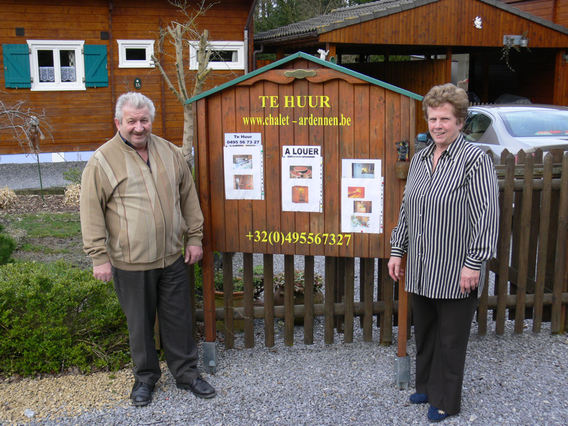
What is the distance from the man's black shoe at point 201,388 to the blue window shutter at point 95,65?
12.6 metres

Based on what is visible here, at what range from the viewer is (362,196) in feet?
12.4

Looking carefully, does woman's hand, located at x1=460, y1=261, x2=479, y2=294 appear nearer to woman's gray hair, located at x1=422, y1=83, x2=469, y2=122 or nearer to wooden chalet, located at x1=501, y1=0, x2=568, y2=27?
woman's gray hair, located at x1=422, y1=83, x2=469, y2=122

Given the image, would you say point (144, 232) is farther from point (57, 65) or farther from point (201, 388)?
point (57, 65)

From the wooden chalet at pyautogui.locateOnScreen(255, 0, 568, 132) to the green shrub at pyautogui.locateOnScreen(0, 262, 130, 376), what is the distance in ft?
36.9

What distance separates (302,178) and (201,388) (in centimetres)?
144

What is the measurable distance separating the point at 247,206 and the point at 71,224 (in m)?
5.45

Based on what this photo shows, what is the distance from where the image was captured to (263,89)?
3846 millimetres

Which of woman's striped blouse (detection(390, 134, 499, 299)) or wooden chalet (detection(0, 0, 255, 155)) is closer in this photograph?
woman's striped blouse (detection(390, 134, 499, 299))

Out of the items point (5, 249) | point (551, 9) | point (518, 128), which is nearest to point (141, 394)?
point (5, 249)

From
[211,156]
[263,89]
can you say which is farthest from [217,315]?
[263,89]

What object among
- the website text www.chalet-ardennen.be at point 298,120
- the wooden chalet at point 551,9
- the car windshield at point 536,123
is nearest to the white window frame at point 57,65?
the car windshield at point 536,123

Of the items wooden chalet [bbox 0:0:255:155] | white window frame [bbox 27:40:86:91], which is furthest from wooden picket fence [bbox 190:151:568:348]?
white window frame [bbox 27:40:86:91]

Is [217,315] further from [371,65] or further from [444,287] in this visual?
[371,65]

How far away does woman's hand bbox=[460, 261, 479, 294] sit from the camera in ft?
10.2
